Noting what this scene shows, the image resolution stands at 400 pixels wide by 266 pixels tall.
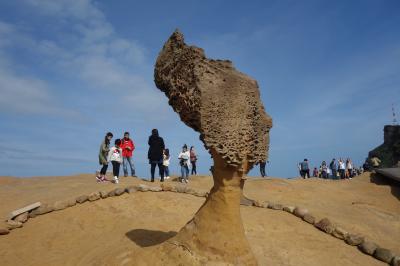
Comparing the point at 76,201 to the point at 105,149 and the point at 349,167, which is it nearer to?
the point at 105,149

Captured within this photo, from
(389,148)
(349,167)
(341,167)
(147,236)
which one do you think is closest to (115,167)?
(147,236)

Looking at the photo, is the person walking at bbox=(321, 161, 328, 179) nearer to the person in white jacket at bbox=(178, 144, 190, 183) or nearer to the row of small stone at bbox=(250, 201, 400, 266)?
the person in white jacket at bbox=(178, 144, 190, 183)

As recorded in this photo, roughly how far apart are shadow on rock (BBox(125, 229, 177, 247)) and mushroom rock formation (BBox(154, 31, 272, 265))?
4.19 feet

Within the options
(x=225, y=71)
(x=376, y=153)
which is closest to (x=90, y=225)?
(x=225, y=71)

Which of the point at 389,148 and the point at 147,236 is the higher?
the point at 389,148

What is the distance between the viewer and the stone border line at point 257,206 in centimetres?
693

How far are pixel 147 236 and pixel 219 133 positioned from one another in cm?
266

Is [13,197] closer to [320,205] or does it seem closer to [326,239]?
[326,239]

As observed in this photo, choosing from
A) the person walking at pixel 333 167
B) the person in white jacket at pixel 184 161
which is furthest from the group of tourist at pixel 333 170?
the person in white jacket at pixel 184 161

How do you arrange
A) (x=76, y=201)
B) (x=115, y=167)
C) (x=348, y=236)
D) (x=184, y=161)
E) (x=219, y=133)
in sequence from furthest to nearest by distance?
(x=184, y=161)
(x=115, y=167)
(x=76, y=201)
(x=348, y=236)
(x=219, y=133)

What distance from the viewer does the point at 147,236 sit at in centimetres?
631

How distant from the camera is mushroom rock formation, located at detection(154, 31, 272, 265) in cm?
455

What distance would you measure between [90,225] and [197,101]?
4.17 meters

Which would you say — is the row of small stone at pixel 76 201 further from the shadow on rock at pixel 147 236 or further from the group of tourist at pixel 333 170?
the group of tourist at pixel 333 170
